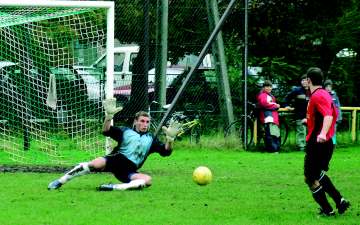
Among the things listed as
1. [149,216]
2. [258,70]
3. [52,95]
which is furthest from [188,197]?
[258,70]

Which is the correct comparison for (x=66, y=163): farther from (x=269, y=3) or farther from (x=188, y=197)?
(x=269, y=3)

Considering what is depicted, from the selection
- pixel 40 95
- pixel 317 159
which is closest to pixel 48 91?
pixel 40 95

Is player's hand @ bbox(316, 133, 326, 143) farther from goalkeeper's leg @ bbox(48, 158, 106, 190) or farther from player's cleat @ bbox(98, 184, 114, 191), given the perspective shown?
goalkeeper's leg @ bbox(48, 158, 106, 190)

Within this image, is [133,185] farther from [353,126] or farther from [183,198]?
[353,126]

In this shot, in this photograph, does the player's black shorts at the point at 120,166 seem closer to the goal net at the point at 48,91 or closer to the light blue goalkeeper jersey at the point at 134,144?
the light blue goalkeeper jersey at the point at 134,144

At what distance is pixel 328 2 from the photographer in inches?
1000

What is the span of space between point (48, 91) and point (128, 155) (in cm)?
418

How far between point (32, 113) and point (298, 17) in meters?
9.68

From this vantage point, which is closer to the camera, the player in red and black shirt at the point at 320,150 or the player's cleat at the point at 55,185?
the player in red and black shirt at the point at 320,150

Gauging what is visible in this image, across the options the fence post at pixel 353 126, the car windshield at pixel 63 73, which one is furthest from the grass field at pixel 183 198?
the fence post at pixel 353 126

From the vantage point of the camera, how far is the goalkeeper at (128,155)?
1363 cm

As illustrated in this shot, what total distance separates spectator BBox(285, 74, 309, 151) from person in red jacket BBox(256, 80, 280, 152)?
1.25ft

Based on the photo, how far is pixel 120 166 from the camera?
13820 mm

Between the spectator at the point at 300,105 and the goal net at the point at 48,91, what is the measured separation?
5.09 meters
